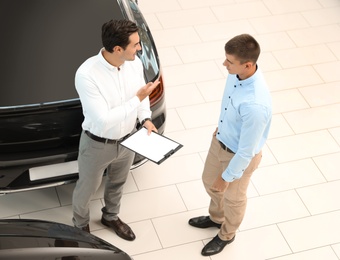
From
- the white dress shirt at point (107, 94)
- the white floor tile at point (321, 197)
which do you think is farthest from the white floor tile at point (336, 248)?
the white dress shirt at point (107, 94)

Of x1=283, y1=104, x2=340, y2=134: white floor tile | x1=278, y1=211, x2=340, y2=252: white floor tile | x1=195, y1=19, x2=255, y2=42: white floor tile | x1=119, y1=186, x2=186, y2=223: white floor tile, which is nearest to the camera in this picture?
x1=278, y1=211, x2=340, y2=252: white floor tile

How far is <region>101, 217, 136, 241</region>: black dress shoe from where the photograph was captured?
4.28 m

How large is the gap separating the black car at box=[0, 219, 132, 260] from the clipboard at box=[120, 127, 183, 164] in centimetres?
61

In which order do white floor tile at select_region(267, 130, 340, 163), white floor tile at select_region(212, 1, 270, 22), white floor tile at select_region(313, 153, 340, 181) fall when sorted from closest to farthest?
white floor tile at select_region(313, 153, 340, 181), white floor tile at select_region(267, 130, 340, 163), white floor tile at select_region(212, 1, 270, 22)

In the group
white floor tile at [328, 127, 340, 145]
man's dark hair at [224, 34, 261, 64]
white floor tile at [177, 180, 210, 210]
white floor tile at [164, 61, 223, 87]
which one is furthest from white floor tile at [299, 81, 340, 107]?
man's dark hair at [224, 34, 261, 64]

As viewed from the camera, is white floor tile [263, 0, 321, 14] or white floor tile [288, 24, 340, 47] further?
white floor tile [263, 0, 321, 14]

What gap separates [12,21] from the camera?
161 inches

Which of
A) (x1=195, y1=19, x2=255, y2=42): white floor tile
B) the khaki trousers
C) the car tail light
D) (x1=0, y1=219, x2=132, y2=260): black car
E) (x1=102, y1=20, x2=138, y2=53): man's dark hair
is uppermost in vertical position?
(x1=102, y1=20, x2=138, y2=53): man's dark hair

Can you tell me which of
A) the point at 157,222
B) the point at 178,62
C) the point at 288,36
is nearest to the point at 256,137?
the point at 157,222

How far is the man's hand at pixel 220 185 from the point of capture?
12.4 feet

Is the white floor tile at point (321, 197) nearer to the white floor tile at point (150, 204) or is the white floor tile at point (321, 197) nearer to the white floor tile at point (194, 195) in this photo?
the white floor tile at point (194, 195)

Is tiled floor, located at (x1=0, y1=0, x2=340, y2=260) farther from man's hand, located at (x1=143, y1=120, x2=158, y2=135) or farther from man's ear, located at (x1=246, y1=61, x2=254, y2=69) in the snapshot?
man's ear, located at (x1=246, y1=61, x2=254, y2=69)

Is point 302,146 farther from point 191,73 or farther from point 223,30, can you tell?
point 223,30

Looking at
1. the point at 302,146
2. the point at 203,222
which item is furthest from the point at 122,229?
the point at 302,146
